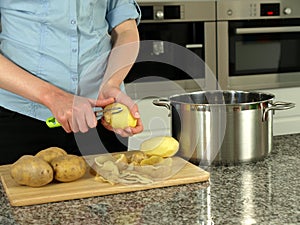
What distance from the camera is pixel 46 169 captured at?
965 mm

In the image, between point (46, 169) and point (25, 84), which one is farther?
point (25, 84)

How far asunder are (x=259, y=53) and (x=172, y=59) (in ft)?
1.47

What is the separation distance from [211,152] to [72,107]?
0.31 meters

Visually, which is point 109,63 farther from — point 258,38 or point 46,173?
point 258,38

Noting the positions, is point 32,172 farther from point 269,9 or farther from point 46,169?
point 269,9

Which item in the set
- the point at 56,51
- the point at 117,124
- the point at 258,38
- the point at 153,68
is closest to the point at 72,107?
the point at 117,124

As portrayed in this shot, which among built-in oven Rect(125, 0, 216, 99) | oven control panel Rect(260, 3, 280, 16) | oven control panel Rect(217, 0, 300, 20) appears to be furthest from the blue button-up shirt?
oven control panel Rect(260, 3, 280, 16)

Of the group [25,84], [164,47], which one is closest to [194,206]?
[25,84]

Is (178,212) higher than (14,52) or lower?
lower

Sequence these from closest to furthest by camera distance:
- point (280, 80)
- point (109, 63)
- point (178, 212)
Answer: point (178, 212) → point (109, 63) → point (280, 80)

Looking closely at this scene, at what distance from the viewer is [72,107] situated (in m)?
1.03

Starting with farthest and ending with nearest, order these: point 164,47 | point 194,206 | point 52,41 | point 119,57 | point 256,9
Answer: point 256,9
point 164,47
point 119,57
point 52,41
point 194,206

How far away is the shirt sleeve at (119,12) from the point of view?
4.51 ft

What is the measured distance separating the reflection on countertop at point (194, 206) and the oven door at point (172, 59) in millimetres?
1379
